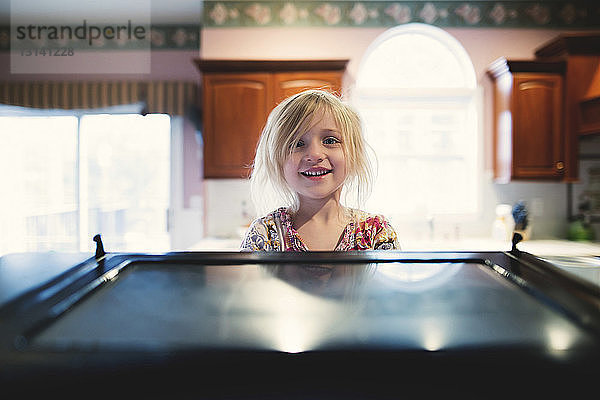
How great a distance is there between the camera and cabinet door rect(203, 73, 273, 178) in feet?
10.9

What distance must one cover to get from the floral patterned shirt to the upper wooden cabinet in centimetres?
221

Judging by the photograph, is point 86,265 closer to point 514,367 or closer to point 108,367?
point 108,367

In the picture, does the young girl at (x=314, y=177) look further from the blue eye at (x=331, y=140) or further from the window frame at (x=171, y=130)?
the window frame at (x=171, y=130)

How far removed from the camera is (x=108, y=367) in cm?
30

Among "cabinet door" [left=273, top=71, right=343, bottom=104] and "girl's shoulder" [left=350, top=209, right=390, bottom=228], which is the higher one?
"cabinet door" [left=273, top=71, right=343, bottom=104]

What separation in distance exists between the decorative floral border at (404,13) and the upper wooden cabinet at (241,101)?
1.86 ft

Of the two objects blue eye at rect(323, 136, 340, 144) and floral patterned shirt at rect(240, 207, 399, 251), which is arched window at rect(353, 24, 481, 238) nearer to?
floral patterned shirt at rect(240, 207, 399, 251)

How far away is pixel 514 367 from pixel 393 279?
0.67ft

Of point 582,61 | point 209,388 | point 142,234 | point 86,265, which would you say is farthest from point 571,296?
point 142,234

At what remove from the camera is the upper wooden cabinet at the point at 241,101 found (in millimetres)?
3322

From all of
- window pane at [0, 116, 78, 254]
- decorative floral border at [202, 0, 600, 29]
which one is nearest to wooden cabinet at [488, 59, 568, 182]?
decorative floral border at [202, 0, 600, 29]

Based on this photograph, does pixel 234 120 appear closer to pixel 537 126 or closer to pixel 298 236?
pixel 537 126

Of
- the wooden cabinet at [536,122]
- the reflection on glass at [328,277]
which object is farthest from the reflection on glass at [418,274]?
the wooden cabinet at [536,122]

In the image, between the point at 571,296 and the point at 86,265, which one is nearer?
the point at 571,296
